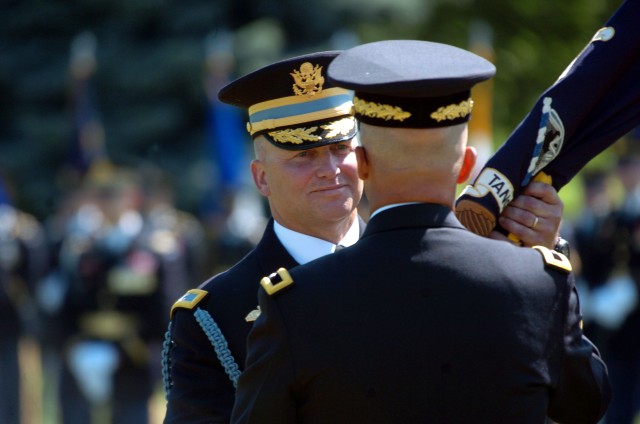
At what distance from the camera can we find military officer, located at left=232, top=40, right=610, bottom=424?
2902 millimetres

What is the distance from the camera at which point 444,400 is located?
2.90 metres

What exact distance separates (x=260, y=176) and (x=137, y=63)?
1477cm

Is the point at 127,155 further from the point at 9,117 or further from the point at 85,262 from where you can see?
the point at 85,262

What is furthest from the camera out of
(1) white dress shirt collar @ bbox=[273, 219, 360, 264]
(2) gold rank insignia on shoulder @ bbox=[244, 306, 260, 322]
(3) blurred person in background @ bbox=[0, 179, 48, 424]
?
(3) blurred person in background @ bbox=[0, 179, 48, 424]

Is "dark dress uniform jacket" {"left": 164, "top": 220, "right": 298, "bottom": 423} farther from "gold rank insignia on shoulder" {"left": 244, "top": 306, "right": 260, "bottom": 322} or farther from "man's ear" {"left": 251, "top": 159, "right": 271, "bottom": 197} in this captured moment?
"man's ear" {"left": 251, "top": 159, "right": 271, "bottom": 197}

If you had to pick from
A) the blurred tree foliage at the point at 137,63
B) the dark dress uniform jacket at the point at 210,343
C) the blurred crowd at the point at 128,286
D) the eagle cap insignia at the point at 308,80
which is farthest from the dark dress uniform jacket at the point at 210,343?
the blurred tree foliage at the point at 137,63

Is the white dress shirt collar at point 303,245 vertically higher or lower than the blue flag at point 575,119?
lower

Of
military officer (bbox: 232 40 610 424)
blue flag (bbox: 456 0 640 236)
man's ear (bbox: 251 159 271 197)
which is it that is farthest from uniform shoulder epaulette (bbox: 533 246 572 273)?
man's ear (bbox: 251 159 271 197)

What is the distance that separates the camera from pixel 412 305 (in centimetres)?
292

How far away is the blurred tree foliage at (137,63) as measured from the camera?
18469 millimetres

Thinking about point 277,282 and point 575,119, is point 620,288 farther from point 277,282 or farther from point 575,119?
point 277,282

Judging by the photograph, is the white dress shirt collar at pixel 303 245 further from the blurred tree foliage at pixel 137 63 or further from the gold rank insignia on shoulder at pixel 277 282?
the blurred tree foliage at pixel 137 63

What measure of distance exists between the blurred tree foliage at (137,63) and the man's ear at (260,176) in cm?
1368

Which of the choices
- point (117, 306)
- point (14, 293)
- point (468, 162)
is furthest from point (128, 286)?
point (468, 162)
